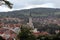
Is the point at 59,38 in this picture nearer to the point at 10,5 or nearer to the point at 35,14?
the point at 10,5

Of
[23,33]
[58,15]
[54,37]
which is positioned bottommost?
[58,15]

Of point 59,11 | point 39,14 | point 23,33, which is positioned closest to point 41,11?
point 39,14

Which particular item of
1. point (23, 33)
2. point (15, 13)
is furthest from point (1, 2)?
point (15, 13)

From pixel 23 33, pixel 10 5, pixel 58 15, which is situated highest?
pixel 10 5

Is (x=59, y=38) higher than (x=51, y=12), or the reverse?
(x=59, y=38)

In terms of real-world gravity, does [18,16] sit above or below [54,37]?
below

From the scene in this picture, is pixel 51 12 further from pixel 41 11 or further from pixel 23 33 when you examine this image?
pixel 23 33

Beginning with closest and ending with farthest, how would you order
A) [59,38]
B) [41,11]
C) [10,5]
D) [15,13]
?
1. [10,5]
2. [59,38]
3. [15,13]
4. [41,11]

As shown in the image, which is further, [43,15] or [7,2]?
[43,15]

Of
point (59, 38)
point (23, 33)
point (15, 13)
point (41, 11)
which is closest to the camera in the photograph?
point (59, 38)
